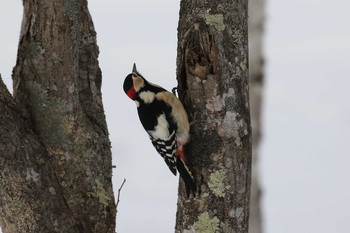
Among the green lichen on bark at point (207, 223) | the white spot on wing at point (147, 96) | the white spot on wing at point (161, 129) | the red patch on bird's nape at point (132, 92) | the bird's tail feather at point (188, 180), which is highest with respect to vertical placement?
the red patch on bird's nape at point (132, 92)

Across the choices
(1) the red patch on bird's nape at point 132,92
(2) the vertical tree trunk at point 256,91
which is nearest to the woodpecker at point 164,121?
(1) the red patch on bird's nape at point 132,92

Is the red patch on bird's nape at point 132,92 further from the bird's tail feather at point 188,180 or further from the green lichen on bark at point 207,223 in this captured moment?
the green lichen on bark at point 207,223

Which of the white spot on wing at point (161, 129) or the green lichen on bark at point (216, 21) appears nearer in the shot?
the green lichen on bark at point (216, 21)

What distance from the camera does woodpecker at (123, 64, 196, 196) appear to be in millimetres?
2975

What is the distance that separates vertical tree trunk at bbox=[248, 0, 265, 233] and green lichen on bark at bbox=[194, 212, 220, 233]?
150cm

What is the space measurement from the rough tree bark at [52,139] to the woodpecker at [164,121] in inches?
9.4

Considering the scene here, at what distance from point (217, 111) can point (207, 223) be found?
42 cm

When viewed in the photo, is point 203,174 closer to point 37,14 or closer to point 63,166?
point 63,166

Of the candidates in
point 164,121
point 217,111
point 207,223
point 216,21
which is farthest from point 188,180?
point 216,21

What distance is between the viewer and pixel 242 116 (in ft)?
9.52

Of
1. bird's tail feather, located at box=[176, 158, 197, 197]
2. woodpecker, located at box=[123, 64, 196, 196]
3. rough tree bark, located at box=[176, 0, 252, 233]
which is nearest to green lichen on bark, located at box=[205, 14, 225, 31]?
rough tree bark, located at box=[176, 0, 252, 233]

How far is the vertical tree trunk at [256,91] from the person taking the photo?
439 centimetres

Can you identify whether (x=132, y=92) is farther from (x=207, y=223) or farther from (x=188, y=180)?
(x=207, y=223)

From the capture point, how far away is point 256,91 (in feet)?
14.8
